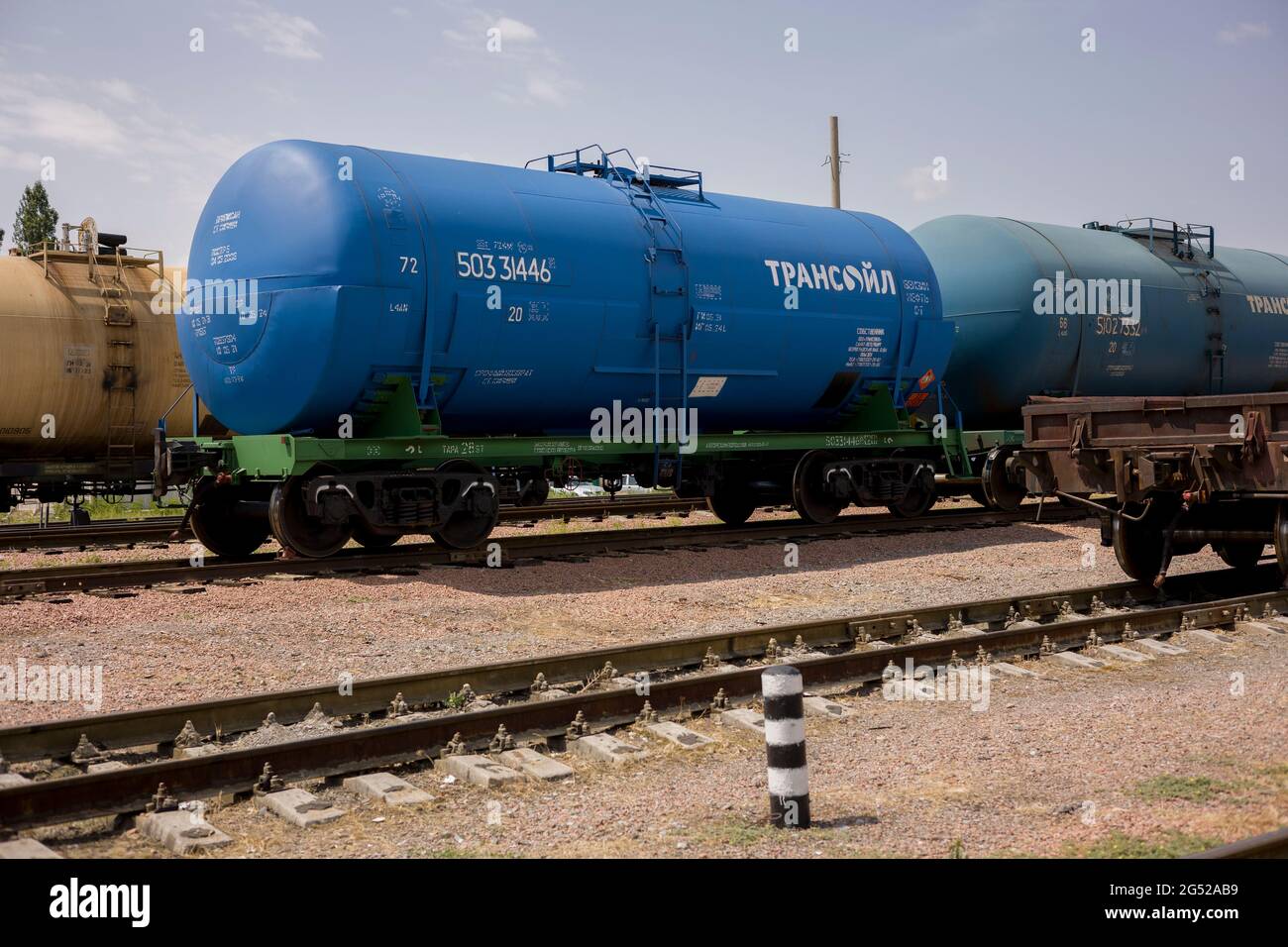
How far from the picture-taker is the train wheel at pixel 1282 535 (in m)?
10.4

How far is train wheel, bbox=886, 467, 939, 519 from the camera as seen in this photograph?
17.6 metres

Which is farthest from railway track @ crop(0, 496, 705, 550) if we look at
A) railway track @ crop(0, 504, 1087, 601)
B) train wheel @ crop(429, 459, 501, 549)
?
train wheel @ crop(429, 459, 501, 549)

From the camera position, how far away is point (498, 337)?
13219 millimetres

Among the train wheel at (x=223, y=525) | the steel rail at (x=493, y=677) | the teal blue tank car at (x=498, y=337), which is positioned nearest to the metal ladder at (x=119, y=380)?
the teal blue tank car at (x=498, y=337)

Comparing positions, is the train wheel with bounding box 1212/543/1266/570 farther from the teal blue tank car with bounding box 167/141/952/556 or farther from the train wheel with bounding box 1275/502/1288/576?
the teal blue tank car with bounding box 167/141/952/556

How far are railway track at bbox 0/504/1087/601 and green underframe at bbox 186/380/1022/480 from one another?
980mm

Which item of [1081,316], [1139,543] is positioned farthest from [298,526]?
[1081,316]

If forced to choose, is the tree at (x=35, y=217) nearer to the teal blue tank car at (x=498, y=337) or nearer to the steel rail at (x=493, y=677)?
the teal blue tank car at (x=498, y=337)

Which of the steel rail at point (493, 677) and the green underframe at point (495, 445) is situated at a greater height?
the green underframe at point (495, 445)

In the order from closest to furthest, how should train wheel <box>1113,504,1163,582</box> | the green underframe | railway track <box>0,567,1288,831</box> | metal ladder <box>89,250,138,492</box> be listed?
railway track <box>0,567,1288,831</box> → train wheel <box>1113,504,1163,582</box> → the green underframe → metal ladder <box>89,250,138,492</box>

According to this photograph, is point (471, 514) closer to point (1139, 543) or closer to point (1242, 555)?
point (1139, 543)

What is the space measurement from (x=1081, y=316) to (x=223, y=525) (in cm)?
1270

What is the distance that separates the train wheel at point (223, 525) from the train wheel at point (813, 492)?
7147 mm
